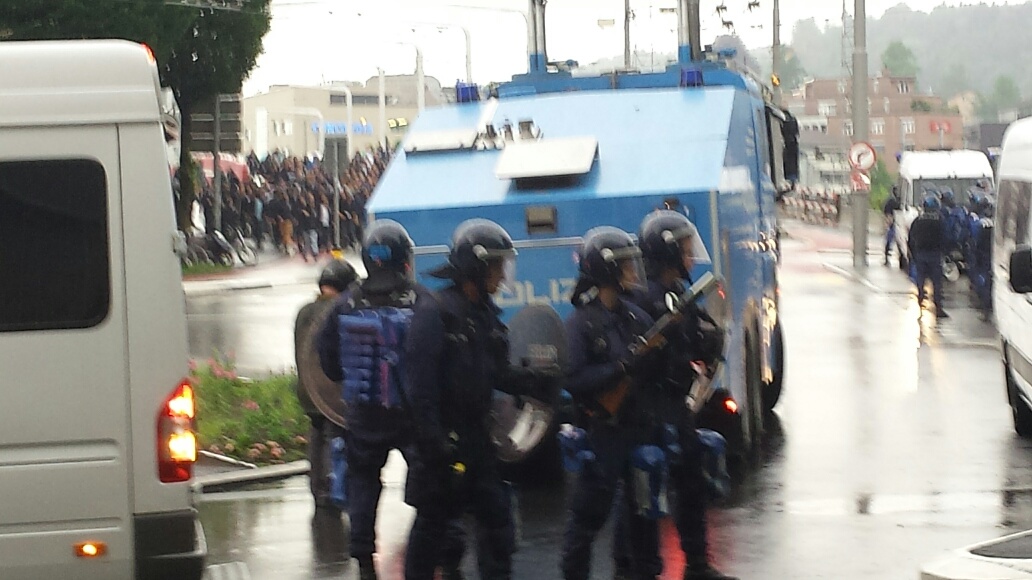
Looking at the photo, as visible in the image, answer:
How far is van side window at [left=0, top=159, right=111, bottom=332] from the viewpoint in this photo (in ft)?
19.9

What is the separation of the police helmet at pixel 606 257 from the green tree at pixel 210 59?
2719 centimetres

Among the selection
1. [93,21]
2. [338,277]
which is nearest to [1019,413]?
[338,277]

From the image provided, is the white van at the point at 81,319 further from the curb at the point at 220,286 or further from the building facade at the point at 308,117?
the building facade at the point at 308,117

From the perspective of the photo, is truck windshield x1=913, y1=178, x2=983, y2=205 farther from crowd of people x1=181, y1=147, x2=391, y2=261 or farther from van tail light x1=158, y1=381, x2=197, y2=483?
van tail light x1=158, y1=381, x2=197, y2=483

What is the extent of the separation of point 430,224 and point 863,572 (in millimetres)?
3503

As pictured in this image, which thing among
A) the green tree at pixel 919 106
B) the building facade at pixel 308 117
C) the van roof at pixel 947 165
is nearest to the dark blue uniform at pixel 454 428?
the van roof at pixel 947 165

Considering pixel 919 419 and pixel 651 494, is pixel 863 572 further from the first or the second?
pixel 919 419

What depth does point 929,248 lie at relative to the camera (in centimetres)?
2250

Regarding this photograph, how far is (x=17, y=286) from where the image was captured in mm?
6094

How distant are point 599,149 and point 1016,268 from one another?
2.81 meters

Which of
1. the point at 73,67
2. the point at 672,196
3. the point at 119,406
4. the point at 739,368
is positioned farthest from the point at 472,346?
the point at 739,368

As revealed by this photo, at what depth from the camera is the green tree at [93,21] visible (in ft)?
94.3

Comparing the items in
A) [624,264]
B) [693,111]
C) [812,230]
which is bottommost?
[812,230]

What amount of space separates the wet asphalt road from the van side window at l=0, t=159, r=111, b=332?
8.84 ft
